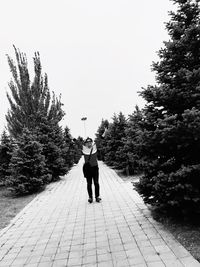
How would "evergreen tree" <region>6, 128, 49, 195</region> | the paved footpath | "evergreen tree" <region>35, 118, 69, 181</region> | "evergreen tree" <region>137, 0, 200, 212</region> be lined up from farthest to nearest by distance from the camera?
1. "evergreen tree" <region>35, 118, 69, 181</region>
2. "evergreen tree" <region>6, 128, 49, 195</region>
3. "evergreen tree" <region>137, 0, 200, 212</region>
4. the paved footpath

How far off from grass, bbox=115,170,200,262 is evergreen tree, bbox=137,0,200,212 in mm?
297

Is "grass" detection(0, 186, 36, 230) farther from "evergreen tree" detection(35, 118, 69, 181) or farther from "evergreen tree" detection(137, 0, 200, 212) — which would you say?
"evergreen tree" detection(35, 118, 69, 181)

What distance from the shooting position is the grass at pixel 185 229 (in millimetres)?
4184


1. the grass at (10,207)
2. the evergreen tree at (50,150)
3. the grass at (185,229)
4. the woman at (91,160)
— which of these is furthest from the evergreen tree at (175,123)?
the evergreen tree at (50,150)

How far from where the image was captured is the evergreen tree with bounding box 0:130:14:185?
16.0m

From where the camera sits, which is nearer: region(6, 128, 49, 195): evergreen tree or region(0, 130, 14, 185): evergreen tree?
region(6, 128, 49, 195): evergreen tree

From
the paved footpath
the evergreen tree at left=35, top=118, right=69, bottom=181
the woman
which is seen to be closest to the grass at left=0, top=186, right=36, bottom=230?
the paved footpath

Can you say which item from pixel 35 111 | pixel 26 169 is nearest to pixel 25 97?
pixel 35 111

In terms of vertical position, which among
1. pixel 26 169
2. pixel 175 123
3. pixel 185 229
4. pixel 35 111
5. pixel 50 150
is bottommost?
pixel 185 229

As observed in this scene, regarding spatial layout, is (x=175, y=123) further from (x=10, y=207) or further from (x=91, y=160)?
(x=10, y=207)

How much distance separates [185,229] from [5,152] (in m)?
13.7

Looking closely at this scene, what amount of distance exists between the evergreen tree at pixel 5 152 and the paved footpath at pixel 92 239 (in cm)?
857

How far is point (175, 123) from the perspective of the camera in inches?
195

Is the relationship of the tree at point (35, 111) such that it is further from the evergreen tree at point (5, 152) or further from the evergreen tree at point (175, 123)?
the evergreen tree at point (175, 123)
